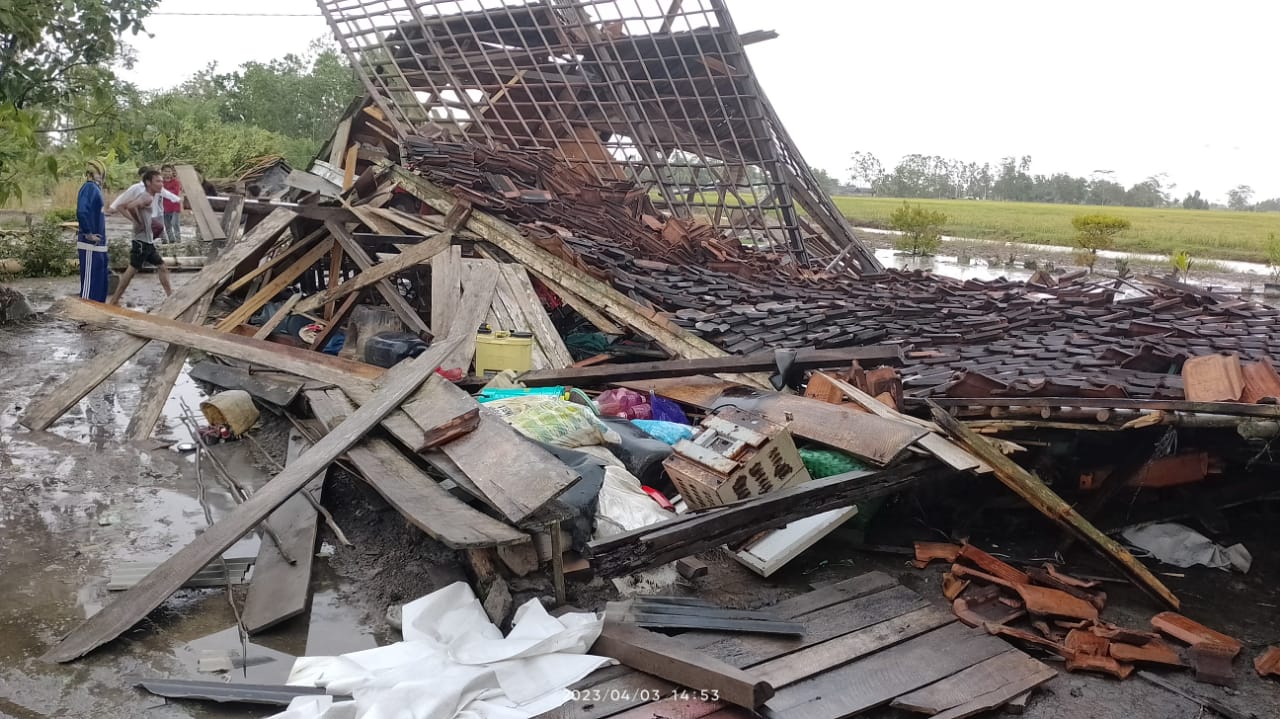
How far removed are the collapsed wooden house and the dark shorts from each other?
79cm

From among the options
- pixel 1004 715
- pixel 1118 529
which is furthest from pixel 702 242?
pixel 1004 715

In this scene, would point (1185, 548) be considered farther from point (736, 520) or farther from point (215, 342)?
point (215, 342)

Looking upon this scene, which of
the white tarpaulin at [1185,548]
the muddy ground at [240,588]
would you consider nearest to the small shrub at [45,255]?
the muddy ground at [240,588]

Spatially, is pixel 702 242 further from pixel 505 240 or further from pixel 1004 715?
pixel 1004 715

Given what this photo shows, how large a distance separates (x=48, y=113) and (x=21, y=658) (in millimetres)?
6404

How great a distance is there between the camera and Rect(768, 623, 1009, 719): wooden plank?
11.3ft

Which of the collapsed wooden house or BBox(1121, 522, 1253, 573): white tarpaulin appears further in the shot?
BBox(1121, 522, 1253, 573): white tarpaulin

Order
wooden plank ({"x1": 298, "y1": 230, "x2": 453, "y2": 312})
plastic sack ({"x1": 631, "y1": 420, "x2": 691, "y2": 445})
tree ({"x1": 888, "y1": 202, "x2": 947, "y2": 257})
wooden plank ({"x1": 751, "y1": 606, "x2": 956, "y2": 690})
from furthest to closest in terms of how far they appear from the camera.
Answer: tree ({"x1": 888, "y1": 202, "x2": 947, "y2": 257})
wooden plank ({"x1": 298, "y1": 230, "x2": 453, "y2": 312})
plastic sack ({"x1": 631, "y1": 420, "x2": 691, "y2": 445})
wooden plank ({"x1": 751, "y1": 606, "x2": 956, "y2": 690})

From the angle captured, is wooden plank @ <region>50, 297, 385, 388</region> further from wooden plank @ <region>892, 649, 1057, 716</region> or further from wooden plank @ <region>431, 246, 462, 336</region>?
wooden plank @ <region>892, 649, 1057, 716</region>

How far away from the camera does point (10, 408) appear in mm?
7086

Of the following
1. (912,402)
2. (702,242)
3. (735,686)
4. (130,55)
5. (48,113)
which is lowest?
(735,686)
